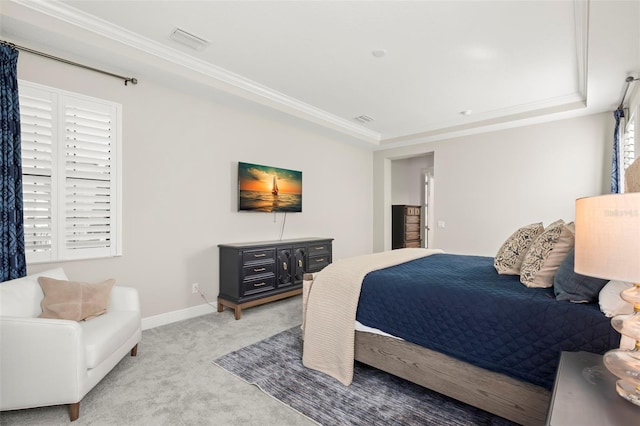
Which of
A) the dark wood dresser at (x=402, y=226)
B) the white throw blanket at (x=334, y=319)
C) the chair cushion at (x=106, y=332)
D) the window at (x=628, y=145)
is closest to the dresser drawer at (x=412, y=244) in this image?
the dark wood dresser at (x=402, y=226)

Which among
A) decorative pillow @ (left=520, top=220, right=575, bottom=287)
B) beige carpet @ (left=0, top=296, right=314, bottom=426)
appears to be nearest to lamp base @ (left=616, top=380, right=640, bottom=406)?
decorative pillow @ (left=520, top=220, right=575, bottom=287)

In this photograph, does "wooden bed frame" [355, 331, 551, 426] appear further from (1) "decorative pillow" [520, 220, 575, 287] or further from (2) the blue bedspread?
(1) "decorative pillow" [520, 220, 575, 287]

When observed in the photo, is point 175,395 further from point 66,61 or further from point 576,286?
point 66,61

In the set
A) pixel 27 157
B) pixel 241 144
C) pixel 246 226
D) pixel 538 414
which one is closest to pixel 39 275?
pixel 27 157

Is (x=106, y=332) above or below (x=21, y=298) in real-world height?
below

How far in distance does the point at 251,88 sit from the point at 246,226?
174 centimetres

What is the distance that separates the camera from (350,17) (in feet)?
8.25

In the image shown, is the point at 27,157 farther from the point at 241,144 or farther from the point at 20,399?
the point at 241,144

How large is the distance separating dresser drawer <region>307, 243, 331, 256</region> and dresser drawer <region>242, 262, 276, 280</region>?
0.66 m

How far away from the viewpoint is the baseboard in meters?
3.22

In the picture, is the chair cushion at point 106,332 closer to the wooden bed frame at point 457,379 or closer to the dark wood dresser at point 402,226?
the wooden bed frame at point 457,379

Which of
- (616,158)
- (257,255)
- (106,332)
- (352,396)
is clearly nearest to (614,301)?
(352,396)

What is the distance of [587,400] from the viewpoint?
0.98 meters

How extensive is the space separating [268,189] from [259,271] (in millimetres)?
1185
